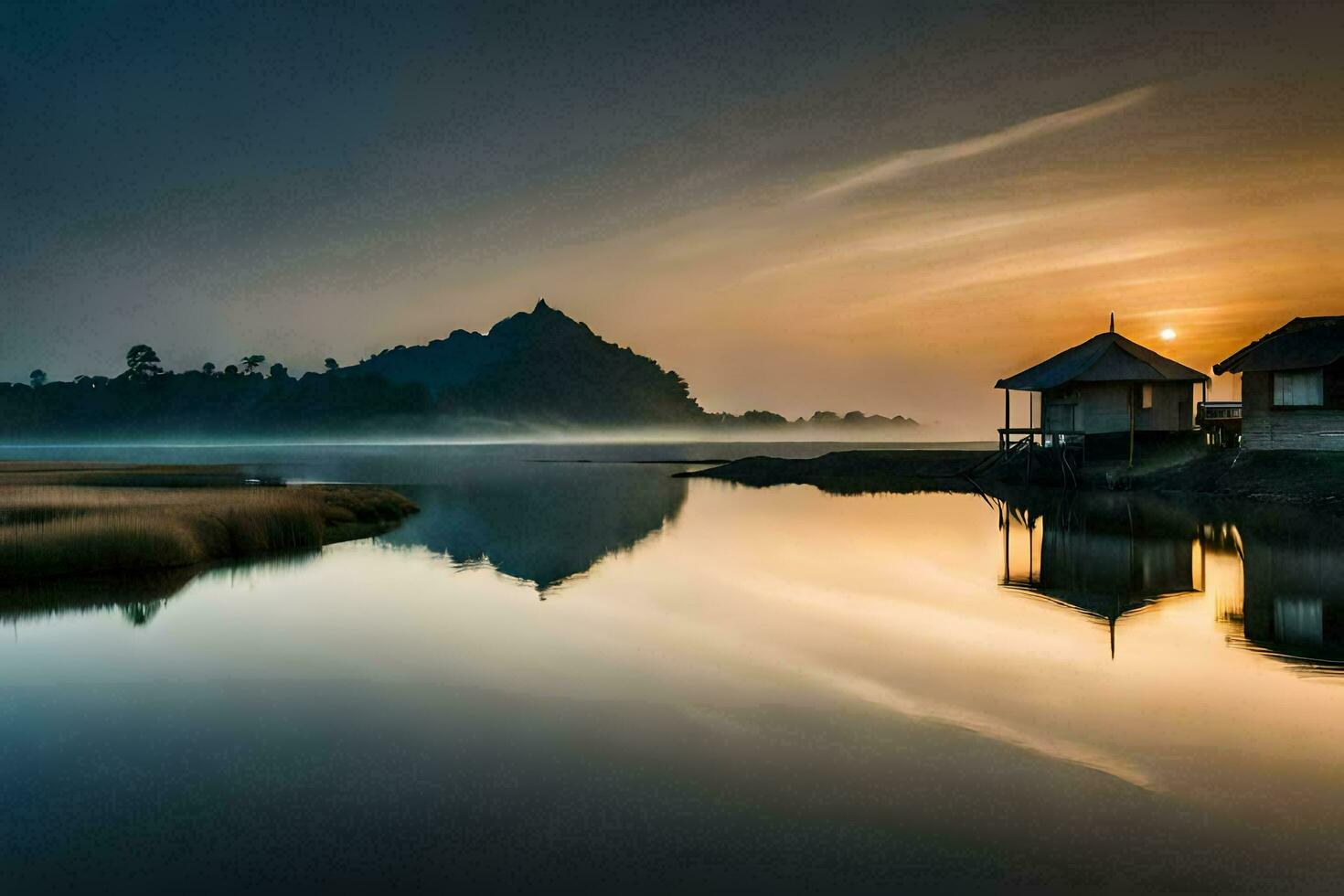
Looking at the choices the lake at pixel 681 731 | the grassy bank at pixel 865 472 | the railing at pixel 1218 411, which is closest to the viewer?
the lake at pixel 681 731

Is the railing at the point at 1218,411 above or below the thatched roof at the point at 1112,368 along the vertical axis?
below

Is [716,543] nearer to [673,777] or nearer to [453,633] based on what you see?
[453,633]

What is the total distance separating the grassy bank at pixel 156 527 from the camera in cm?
2275

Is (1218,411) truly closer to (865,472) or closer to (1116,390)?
(1116,390)

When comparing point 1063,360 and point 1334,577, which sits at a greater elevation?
point 1063,360

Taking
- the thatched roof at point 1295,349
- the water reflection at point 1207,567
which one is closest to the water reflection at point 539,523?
the water reflection at point 1207,567

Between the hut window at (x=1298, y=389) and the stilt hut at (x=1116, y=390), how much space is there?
6.03 meters

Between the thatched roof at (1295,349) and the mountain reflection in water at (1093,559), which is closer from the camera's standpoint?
the mountain reflection in water at (1093,559)

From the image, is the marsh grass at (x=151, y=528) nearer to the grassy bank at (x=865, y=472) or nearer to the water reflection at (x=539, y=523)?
the water reflection at (x=539, y=523)

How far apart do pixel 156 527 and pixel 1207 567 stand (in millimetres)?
28922

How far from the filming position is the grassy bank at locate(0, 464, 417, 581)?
74.6 feet

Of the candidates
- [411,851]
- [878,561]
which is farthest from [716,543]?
[411,851]

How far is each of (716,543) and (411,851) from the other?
25.2 meters

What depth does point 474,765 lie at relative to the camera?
9.30 metres
